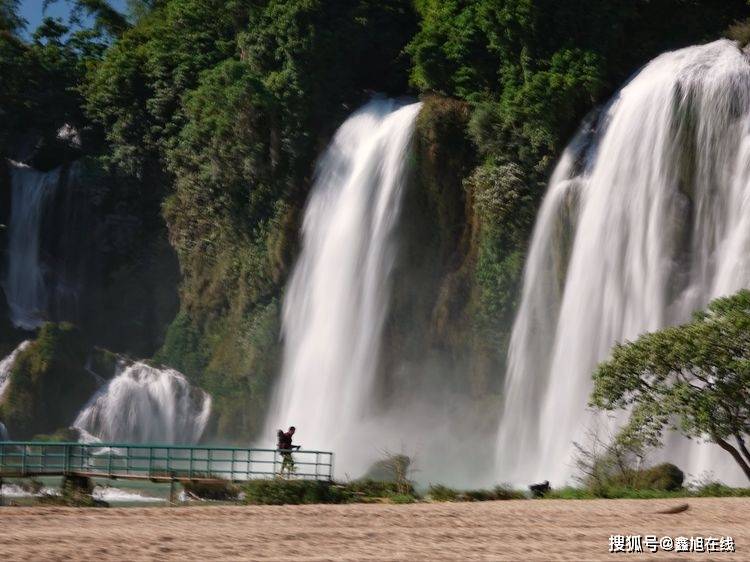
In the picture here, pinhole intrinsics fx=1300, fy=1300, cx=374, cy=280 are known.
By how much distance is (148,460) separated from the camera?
42.0 m

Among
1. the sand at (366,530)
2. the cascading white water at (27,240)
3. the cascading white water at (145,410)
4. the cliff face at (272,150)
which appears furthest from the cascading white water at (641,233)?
the cascading white water at (27,240)

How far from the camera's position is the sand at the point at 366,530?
14266mm

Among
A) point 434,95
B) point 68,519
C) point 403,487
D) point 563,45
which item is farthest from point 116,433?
point 68,519

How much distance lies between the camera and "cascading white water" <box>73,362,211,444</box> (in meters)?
47.8

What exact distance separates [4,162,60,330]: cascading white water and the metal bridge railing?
7.48 m

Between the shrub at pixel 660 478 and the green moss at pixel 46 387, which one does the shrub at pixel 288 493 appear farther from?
the green moss at pixel 46 387

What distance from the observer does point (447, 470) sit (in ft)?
132

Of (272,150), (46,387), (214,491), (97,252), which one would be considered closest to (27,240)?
(97,252)

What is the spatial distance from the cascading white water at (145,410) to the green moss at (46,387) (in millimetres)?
650

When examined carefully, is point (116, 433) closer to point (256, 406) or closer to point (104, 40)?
point (256, 406)

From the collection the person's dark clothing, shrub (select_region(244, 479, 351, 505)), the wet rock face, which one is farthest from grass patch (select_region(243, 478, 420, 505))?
the wet rock face

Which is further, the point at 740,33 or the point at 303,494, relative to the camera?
the point at 740,33

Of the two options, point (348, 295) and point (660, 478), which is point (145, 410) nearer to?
point (348, 295)

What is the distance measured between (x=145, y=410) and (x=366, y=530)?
32.2 m
